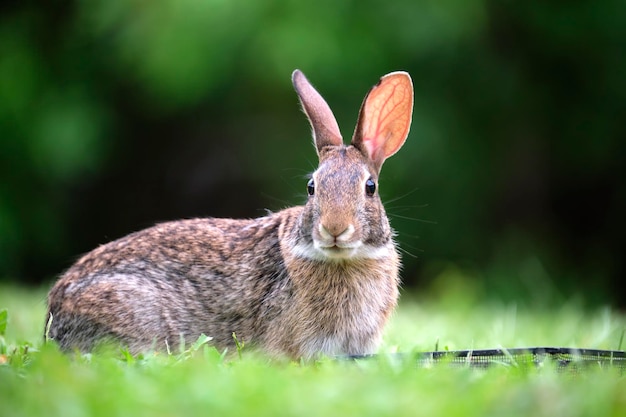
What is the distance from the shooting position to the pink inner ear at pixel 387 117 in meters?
4.48

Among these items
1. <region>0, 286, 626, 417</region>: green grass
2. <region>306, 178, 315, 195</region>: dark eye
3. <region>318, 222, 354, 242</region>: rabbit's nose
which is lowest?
<region>0, 286, 626, 417</region>: green grass

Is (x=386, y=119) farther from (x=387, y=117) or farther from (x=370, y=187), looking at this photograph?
(x=370, y=187)

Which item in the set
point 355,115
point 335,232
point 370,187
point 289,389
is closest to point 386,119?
point 370,187

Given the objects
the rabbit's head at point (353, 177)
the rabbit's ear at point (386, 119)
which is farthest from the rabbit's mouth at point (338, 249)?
the rabbit's ear at point (386, 119)

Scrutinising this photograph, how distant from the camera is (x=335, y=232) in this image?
13.0 ft

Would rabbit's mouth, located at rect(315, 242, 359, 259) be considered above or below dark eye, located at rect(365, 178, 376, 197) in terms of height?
below

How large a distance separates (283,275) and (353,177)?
0.65 metres

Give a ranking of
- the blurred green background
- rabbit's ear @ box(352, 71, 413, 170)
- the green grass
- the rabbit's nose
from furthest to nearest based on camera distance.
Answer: the blurred green background < rabbit's ear @ box(352, 71, 413, 170) < the rabbit's nose < the green grass

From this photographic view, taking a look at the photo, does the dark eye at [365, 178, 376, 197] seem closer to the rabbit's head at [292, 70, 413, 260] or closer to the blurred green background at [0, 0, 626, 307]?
the rabbit's head at [292, 70, 413, 260]

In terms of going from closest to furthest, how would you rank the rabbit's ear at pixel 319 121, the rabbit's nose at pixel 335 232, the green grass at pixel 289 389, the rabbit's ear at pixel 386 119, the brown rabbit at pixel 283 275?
the green grass at pixel 289 389 < the rabbit's nose at pixel 335 232 < the brown rabbit at pixel 283 275 < the rabbit's ear at pixel 386 119 < the rabbit's ear at pixel 319 121

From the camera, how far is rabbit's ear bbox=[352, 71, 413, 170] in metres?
4.47

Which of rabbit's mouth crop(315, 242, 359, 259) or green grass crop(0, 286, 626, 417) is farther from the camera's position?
rabbit's mouth crop(315, 242, 359, 259)

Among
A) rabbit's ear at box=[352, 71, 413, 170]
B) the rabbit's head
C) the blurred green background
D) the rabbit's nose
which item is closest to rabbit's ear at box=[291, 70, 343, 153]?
the rabbit's head

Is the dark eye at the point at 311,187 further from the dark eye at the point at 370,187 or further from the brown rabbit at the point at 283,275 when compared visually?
the dark eye at the point at 370,187
